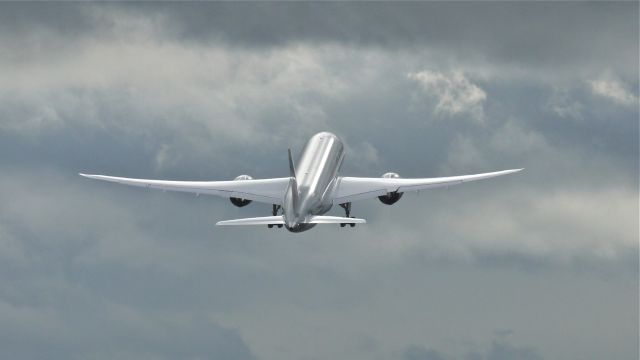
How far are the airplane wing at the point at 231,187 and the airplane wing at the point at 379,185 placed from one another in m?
6.77

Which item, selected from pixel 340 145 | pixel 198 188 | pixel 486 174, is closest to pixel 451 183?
pixel 486 174

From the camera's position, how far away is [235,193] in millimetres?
171125

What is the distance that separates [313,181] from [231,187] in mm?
11807

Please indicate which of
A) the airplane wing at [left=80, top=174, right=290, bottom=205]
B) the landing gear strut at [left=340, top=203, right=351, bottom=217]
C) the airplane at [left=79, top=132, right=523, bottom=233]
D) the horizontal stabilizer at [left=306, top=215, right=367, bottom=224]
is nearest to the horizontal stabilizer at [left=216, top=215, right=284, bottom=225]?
the horizontal stabilizer at [left=306, top=215, right=367, bottom=224]

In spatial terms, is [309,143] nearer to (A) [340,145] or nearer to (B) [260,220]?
(A) [340,145]

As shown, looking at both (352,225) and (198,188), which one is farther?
(198,188)

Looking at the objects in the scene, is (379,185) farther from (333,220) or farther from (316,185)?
(333,220)

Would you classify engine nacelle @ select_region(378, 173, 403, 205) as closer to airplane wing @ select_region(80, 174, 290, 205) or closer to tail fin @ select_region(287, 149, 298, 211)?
airplane wing @ select_region(80, 174, 290, 205)

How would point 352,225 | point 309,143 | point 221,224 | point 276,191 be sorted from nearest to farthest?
point 221,224
point 352,225
point 276,191
point 309,143

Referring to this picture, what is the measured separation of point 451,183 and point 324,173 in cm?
1515

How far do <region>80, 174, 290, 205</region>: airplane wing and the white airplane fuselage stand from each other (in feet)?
9.83

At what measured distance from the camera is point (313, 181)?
545ft

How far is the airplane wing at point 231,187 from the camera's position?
16912 centimetres

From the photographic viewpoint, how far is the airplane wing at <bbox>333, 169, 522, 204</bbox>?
171500mm
